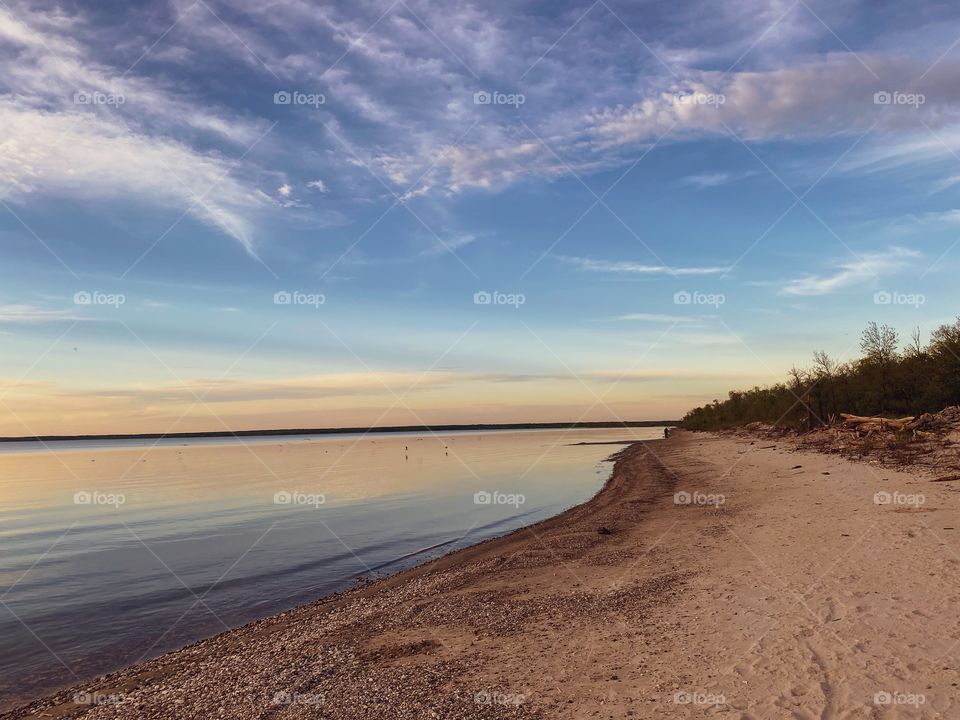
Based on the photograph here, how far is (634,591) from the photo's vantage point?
12.6m

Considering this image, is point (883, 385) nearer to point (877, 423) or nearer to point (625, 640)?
point (877, 423)

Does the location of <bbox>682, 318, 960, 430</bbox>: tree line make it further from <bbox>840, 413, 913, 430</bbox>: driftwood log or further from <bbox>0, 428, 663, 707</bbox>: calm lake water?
<bbox>0, 428, 663, 707</bbox>: calm lake water

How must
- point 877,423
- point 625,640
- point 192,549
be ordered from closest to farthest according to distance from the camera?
1. point 625,640
2. point 192,549
3. point 877,423

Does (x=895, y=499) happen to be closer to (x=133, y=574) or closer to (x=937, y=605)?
(x=937, y=605)

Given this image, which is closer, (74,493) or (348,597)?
(348,597)

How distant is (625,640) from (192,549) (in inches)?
744

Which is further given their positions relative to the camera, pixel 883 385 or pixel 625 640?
pixel 883 385

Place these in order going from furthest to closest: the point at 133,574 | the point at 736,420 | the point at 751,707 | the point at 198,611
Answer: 1. the point at 736,420
2. the point at 133,574
3. the point at 198,611
4. the point at 751,707

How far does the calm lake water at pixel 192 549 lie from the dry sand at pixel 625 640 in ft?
6.52

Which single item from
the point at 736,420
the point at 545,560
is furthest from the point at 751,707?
the point at 736,420

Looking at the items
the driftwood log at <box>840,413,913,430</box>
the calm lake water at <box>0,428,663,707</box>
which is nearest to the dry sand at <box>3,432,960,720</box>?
the calm lake water at <box>0,428,663,707</box>

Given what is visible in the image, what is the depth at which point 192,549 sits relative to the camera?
75.3 feet

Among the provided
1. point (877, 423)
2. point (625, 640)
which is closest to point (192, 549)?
point (625, 640)

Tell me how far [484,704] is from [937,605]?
25.6ft
